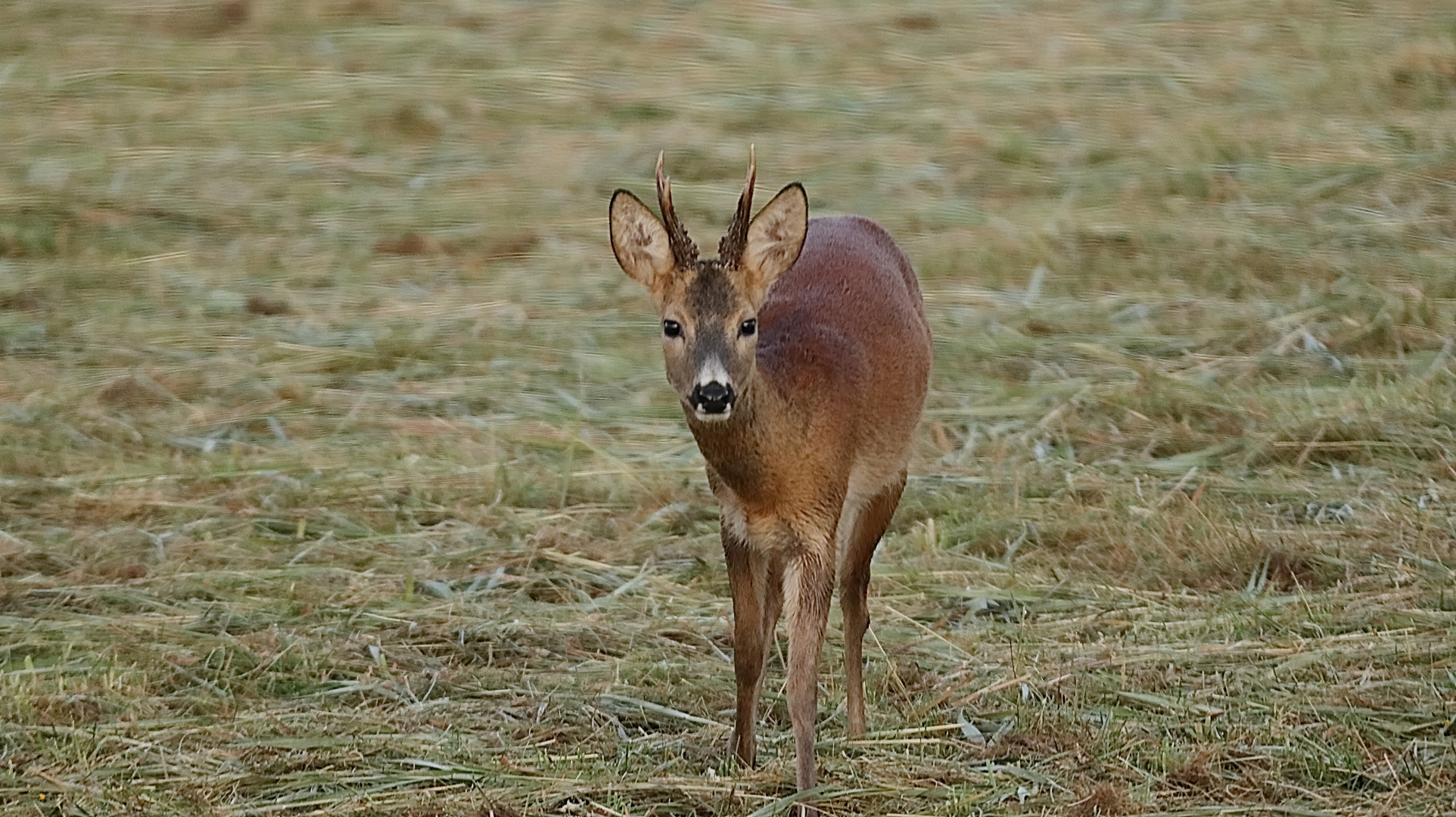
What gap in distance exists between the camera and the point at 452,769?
16.3ft

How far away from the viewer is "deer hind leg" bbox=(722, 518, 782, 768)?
515cm

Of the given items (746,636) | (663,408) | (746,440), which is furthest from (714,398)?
(663,408)

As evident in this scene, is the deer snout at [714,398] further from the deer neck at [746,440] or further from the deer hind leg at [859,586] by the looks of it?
the deer hind leg at [859,586]

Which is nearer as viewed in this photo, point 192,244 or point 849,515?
point 849,515

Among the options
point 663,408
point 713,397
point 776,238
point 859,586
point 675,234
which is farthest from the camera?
point 663,408

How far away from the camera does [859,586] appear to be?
562cm

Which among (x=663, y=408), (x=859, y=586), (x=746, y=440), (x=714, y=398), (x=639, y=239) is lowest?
(x=663, y=408)

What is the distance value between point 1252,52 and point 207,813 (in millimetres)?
9984

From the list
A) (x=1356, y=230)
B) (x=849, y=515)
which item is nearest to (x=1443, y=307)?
(x=1356, y=230)

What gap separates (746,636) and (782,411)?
20.7 inches

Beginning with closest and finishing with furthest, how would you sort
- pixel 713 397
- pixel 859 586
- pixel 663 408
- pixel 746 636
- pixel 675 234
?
pixel 713 397
pixel 675 234
pixel 746 636
pixel 859 586
pixel 663 408

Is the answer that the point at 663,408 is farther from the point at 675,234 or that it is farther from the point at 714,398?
the point at 714,398

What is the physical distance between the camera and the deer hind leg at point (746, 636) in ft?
16.9

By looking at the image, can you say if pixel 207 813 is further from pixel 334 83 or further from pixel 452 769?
pixel 334 83
